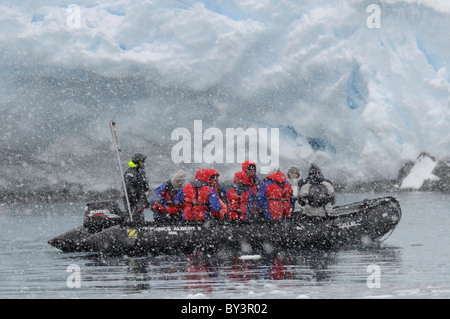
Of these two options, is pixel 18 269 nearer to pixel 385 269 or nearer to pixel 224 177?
pixel 385 269

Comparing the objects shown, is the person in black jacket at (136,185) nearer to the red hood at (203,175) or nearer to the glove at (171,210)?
the glove at (171,210)

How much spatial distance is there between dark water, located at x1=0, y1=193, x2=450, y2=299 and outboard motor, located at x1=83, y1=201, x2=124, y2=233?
47 centimetres

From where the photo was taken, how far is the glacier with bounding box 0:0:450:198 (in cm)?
2125

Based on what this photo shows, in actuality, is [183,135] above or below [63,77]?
below

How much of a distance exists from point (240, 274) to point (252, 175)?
91.4 inches

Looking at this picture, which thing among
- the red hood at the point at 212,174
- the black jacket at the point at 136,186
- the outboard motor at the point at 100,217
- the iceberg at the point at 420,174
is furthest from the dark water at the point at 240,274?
the iceberg at the point at 420,174

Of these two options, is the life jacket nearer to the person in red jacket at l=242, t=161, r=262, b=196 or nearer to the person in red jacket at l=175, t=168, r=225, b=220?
the person in red jacket at l=175, t=168, r=225, b=220

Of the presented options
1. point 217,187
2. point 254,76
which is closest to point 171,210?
point 217,187

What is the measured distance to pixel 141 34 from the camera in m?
21.4

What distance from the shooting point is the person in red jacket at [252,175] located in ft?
28.9

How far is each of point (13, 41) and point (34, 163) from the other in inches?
370

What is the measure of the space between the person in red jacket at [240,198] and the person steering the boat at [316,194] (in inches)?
32.2

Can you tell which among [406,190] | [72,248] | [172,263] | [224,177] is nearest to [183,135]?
[224,177]
